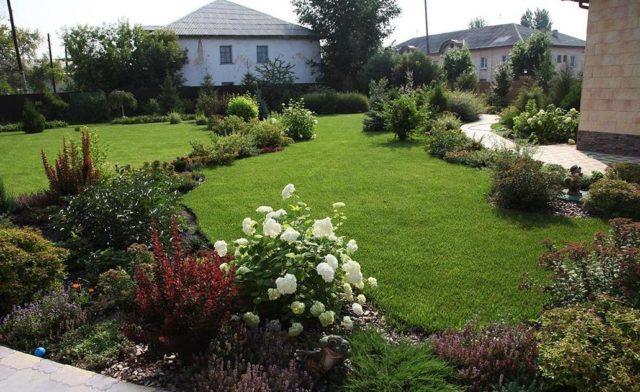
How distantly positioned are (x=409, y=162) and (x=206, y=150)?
190 inches

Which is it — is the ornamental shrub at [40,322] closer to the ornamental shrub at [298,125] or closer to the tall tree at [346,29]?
the ornamental shrub at [298,125]

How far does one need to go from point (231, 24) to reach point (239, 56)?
2.75m

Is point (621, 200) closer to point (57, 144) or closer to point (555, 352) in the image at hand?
point (555, 352)

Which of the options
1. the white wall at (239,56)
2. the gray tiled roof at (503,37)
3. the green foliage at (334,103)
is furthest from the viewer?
the gray tiled roof at (503,37)

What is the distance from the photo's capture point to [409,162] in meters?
10.8

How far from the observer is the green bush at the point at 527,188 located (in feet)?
22.5

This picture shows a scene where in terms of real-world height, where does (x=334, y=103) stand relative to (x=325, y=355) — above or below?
above

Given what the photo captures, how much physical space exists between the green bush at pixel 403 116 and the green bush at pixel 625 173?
677 centimetres

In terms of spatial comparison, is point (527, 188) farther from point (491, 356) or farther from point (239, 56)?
point (239, 56)

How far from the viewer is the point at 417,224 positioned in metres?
6.47

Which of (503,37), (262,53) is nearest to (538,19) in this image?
(503,37)

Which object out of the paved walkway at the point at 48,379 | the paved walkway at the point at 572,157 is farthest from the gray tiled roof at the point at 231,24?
the paved walkway at the point at 48,379

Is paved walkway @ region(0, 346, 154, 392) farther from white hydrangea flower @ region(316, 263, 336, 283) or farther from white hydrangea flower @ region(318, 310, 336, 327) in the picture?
white hydrangea flower @ region(316, 263, 336, 283)

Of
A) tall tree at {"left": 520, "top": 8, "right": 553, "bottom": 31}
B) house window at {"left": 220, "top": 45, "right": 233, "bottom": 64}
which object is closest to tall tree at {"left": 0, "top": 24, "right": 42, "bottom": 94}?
house window at {"left": 220, "top": 45, "right": 233, "bottom": 64}
